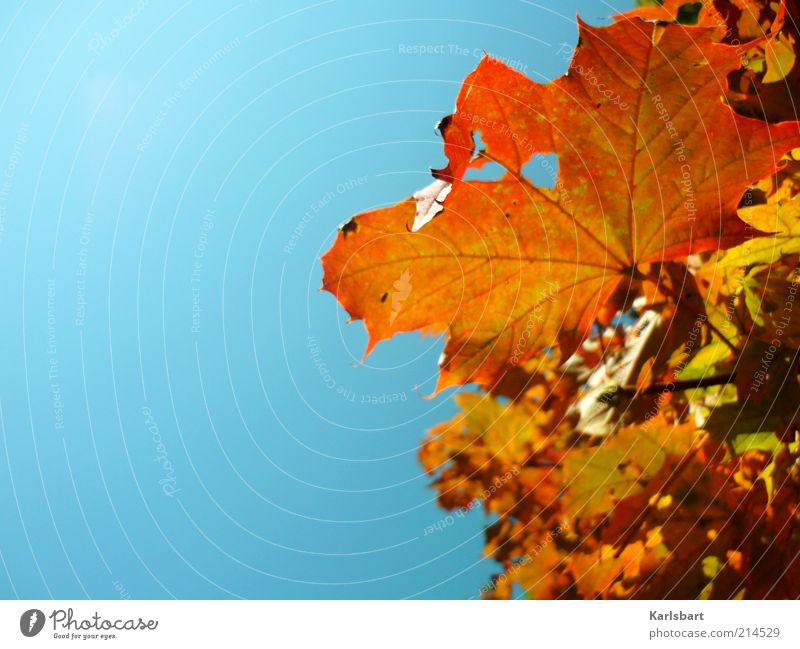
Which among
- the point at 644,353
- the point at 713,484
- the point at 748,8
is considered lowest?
the point at 713,484

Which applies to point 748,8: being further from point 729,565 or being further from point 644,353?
point 729,565

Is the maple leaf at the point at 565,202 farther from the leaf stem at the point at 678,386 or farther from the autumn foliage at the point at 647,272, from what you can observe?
the leaf stem at the point at 678,386

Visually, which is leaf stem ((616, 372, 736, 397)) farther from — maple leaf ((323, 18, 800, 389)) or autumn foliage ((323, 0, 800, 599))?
maple leaf ((323, 18, 800, 389))

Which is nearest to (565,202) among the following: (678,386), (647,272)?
(647,272)

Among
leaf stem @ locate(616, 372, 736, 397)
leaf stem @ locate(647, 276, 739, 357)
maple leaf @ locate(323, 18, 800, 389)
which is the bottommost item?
leaf stem @ locate(616, 372, 736, 397)

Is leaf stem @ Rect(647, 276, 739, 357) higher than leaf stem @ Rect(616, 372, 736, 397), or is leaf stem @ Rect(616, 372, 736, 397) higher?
leaf stem @ Rect(647, 276, 739, 357)

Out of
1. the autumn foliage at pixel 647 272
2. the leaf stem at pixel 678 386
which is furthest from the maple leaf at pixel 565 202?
the leaf stem at pixel 678 386

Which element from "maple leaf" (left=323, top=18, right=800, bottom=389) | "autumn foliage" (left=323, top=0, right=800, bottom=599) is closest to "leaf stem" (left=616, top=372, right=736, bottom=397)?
"autumn foliage" (left=323, top=0, right=800, bottom=599)
